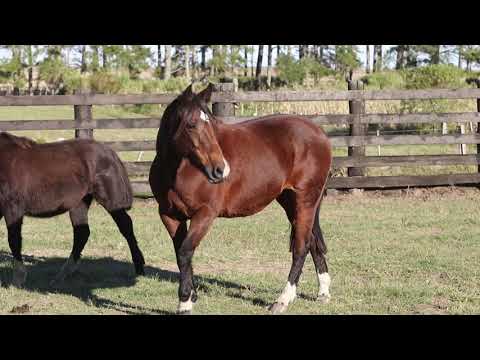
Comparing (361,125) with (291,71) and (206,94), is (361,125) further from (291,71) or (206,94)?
(291,71)

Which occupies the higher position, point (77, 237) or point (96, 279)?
point (77, 237)

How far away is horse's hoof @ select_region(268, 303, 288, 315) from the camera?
584 centimetres

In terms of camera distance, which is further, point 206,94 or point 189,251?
point 189,251

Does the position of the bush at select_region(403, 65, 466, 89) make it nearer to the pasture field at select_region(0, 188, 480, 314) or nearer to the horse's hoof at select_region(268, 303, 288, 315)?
the pasture field at select_region(0, 188, 480, 314)

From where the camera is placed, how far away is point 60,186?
7125 mm

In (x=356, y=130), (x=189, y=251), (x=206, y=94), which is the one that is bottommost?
(x=189, y=251)

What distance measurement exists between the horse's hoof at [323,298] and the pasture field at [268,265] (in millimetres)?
93

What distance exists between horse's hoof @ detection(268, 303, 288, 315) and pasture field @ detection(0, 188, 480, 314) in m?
0.11

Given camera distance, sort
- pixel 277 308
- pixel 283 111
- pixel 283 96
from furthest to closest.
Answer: pixel 283 111 → pixel 283 96 → pixel 277 308

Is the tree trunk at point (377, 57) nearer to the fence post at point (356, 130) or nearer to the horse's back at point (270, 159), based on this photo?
the fence post at point (356, 130)

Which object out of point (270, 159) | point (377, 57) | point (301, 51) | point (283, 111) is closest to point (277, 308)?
point (270, 159)

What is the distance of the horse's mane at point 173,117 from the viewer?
5.38 meters

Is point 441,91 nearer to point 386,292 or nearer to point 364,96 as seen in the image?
point 364,96

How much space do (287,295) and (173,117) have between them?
1.90 metres
